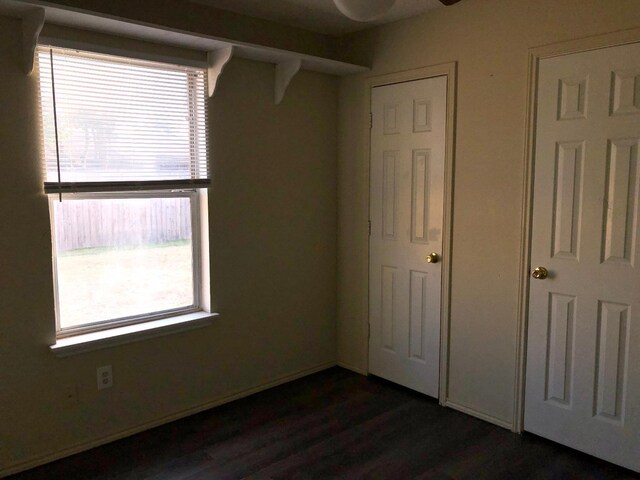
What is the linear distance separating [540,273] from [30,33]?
2.72 meters

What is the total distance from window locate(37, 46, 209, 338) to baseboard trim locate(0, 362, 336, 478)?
58 cm

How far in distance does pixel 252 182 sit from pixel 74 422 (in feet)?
5.48

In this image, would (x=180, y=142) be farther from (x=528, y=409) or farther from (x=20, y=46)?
(x=528, y=409)

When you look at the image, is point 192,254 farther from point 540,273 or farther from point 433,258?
point 540,273

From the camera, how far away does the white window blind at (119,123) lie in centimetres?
254

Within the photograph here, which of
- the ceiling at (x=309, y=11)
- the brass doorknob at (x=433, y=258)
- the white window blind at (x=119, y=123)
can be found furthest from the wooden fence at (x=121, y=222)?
the brass doorknob at (x=433, y=258)

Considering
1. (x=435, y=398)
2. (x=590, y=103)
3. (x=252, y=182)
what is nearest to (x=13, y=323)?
(x=252, y=182)

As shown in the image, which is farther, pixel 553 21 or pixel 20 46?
pixel 553 21

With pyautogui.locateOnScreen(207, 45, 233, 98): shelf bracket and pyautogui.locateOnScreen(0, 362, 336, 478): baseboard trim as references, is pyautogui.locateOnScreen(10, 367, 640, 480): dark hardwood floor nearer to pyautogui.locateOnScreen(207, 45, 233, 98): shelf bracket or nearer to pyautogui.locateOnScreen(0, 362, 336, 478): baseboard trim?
pyautogui.locateOnScreen(0, 362, 336, 478): baseboard trim

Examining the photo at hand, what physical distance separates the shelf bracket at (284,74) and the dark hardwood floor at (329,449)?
6.47 feet

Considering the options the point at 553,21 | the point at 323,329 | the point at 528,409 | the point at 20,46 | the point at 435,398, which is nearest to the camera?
the point at 20,46

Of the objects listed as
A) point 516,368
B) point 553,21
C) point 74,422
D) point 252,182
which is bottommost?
point 74,422

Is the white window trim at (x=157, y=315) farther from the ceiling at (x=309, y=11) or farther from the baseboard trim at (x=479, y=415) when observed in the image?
the baseboard trim at (x=479, y=415)

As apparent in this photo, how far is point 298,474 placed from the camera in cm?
252
